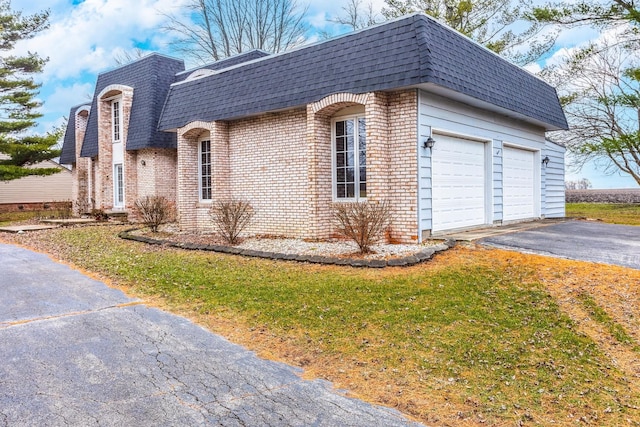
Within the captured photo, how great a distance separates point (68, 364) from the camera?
411 cm

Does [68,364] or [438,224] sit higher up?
[438,224]

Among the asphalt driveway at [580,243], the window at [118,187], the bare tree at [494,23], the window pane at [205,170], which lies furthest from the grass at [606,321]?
the bare tree at [494,23]

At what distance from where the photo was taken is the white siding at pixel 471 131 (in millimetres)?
8945

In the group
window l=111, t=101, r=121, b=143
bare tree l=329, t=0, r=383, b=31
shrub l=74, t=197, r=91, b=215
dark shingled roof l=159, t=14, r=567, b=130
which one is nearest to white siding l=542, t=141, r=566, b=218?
dark shingled roof l=159, t=14, r=567, b=130

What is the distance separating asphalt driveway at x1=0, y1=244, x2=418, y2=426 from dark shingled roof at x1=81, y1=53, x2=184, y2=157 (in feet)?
36.1

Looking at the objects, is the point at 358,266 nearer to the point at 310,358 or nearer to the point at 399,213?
the point at 399,213

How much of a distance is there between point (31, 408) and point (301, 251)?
574cm

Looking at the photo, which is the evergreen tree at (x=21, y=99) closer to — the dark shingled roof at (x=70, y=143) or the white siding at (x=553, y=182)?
the dark shingled roof at (x=70, y=143)

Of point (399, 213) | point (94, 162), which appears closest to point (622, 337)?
point (399, 213)

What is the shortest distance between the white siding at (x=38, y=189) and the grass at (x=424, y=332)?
27.1m

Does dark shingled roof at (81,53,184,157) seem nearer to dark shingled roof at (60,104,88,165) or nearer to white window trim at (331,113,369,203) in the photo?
dark shingled roof at (60,104,88,165)

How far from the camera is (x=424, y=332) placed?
4.74 metres

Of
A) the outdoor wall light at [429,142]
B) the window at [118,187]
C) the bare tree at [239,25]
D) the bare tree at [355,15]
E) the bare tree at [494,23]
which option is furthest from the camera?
the bare tree at [239,25]

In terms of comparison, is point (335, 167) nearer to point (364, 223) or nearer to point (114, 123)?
point (364, 223)
